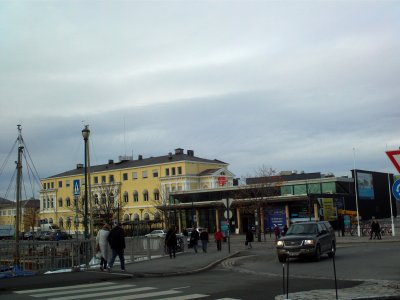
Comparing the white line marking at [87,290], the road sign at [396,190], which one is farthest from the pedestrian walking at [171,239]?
the road sign at [396,190]

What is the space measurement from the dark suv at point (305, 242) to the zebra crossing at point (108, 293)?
30.0ft

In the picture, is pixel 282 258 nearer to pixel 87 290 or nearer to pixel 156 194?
pixel 87 290

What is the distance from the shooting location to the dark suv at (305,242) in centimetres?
2244

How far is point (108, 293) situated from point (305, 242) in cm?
1145

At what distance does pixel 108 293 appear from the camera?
1341cm

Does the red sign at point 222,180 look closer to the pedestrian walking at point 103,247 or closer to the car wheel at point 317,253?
the car wheel at point 317,253

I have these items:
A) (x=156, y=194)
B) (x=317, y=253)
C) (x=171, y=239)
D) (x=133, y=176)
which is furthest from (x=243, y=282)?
(x=133, y=176)

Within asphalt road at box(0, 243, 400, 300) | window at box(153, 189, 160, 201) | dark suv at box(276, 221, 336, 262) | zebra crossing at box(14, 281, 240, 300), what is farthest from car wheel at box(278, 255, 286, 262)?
window at box(153, 189, 160, 201)

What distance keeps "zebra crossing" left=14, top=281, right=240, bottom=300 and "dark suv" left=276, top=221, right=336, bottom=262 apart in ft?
30.0

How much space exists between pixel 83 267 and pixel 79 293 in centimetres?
737

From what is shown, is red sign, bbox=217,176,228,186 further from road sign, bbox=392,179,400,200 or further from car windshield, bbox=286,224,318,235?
road sign, bbox=392,179,400,200

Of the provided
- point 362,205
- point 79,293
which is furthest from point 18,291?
point 362,205

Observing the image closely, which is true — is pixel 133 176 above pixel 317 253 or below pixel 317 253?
above

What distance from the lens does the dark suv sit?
2244cm
